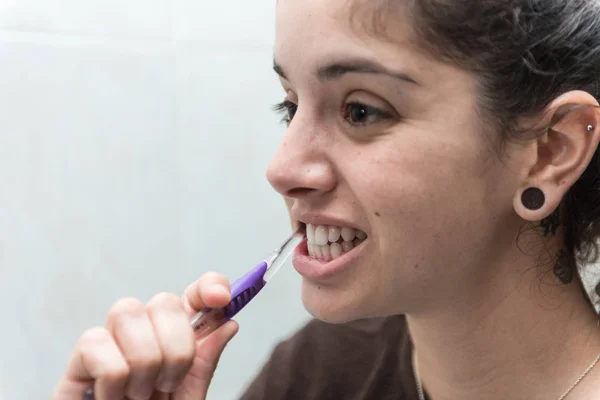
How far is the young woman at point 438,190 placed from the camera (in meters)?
0.67

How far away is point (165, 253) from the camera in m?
1.20

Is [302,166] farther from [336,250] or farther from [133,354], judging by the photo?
[133,354]

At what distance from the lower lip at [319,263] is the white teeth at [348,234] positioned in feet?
0.05

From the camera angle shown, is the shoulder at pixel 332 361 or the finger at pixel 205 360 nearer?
the finger at pixel 205 360

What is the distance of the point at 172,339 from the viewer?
66 cm

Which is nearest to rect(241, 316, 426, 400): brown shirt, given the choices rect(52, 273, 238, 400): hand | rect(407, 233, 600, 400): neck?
rect(407, 233, 600, 400): neck

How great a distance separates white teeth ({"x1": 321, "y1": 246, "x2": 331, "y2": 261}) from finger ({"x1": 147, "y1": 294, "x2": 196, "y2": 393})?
20 centimetres

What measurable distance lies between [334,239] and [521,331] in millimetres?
273

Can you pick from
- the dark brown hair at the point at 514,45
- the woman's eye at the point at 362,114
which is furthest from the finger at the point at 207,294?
the dark brown hair at the point at 514,45

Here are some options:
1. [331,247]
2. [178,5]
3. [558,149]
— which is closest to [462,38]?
[558,149]

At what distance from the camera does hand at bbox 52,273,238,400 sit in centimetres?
63

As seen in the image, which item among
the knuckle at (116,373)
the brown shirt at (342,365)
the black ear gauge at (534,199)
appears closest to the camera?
the knuckle at (116,373)

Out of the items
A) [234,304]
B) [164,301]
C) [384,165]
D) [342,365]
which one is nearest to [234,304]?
[234,304]

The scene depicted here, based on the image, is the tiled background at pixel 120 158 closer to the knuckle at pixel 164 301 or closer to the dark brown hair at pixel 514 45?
the knuckle at pixel 164 301
